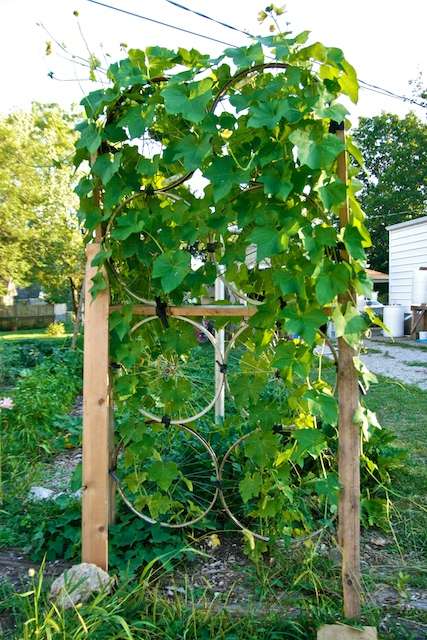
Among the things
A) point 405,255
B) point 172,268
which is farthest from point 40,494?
point 405,255

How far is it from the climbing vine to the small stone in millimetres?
707

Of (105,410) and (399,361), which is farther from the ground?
(105,410)

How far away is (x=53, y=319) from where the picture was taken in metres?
24.5

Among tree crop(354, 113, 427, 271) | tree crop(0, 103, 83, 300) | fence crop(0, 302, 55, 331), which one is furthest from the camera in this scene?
tree crop(354, 113, 427, 271)

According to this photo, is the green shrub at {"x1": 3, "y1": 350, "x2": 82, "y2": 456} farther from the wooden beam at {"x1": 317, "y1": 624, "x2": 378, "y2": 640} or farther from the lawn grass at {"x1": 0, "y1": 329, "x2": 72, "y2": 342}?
the lawn grass at {"x1": 0, "y1": 329, "x2": 72, "y2": 342}

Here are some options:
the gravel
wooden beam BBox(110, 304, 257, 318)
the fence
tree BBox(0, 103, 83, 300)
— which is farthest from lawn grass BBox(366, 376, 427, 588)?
the fence

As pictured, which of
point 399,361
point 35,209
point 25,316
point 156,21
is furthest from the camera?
point 25,316

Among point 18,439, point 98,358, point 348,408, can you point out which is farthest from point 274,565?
point 18,439

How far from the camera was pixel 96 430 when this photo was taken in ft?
6.47

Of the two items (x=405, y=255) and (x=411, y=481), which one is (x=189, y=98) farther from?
(x=405, y=255)

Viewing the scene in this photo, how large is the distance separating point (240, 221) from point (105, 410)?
836 mm

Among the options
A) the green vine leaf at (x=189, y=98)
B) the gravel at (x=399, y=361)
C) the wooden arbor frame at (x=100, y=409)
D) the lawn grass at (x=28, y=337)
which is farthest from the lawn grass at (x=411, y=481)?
the lawn grass at (x=28, y=337)

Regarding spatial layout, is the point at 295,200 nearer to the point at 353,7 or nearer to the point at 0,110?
the point at 353,7

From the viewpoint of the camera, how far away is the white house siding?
12.7m
